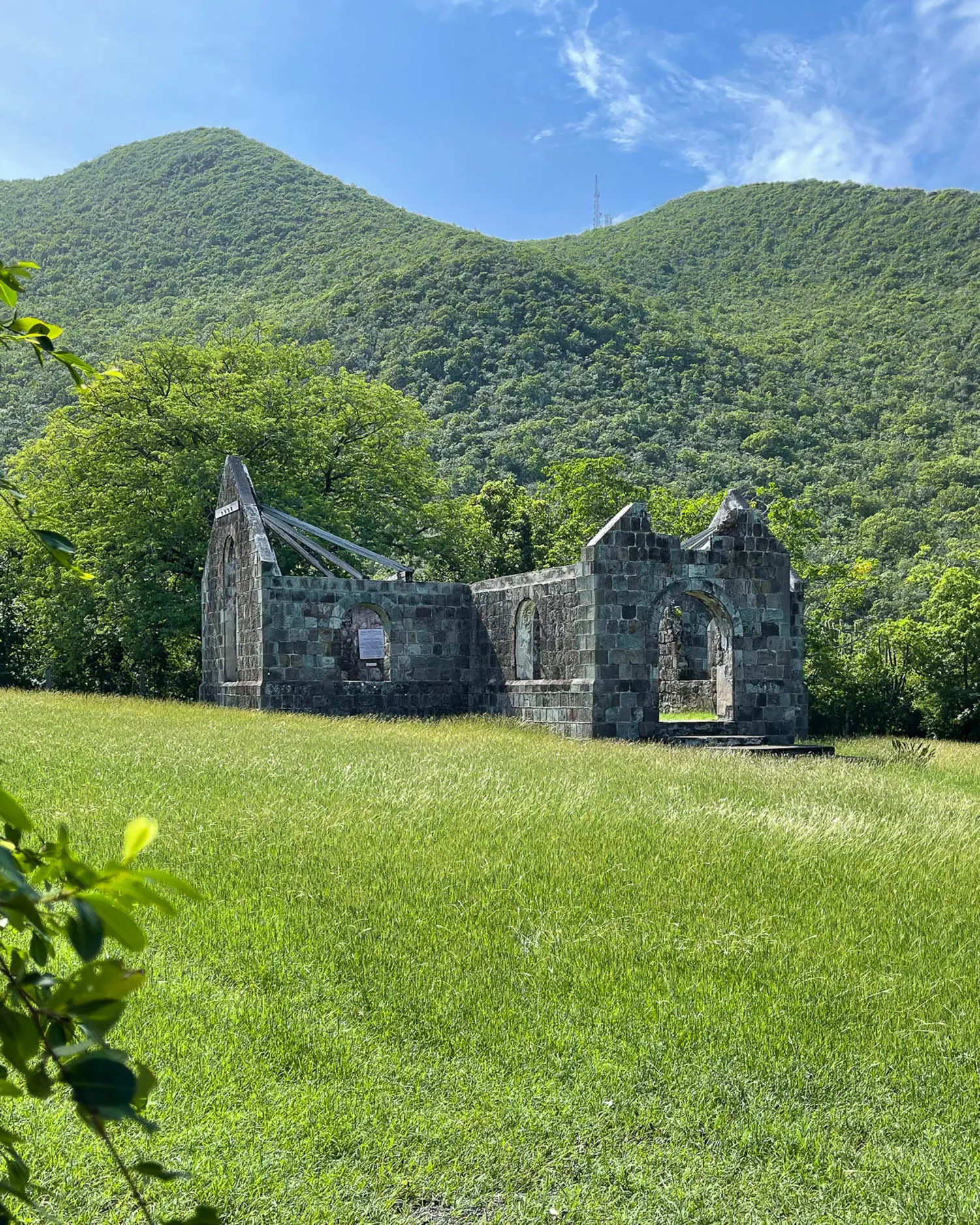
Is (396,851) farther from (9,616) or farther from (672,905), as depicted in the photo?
(9,616)

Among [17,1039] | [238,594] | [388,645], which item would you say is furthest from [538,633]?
[17,1039]

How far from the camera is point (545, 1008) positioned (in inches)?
203

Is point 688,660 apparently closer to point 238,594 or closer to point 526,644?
point 526,644

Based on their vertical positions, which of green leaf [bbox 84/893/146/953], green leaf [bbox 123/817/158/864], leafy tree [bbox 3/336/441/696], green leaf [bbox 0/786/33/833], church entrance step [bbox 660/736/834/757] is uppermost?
leafy tree [bbox 3/336/441/696]

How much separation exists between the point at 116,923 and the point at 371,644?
78.5 feet

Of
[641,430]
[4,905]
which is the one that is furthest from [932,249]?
[4,905]

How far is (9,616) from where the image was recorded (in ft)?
98.0

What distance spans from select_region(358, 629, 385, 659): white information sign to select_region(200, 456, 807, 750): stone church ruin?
3 centimetres

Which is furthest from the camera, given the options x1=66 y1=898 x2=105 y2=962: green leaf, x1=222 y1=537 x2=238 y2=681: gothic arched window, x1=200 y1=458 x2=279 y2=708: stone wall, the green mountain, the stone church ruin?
the green mountain

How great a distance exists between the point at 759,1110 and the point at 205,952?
2881 millimetres

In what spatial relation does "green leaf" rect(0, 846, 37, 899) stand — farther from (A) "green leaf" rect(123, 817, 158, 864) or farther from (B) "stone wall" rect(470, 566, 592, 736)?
(B) "stone wall" rect(470, 566, 592, 736)

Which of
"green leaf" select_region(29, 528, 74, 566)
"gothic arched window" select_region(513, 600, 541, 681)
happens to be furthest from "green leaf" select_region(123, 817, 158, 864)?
"gothic arched window" select_region(513, 600, 541, 681)

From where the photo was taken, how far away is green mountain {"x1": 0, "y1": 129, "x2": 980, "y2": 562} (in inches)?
1976

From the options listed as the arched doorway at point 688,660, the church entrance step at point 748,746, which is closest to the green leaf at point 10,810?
the church entrance step at point 748,746
